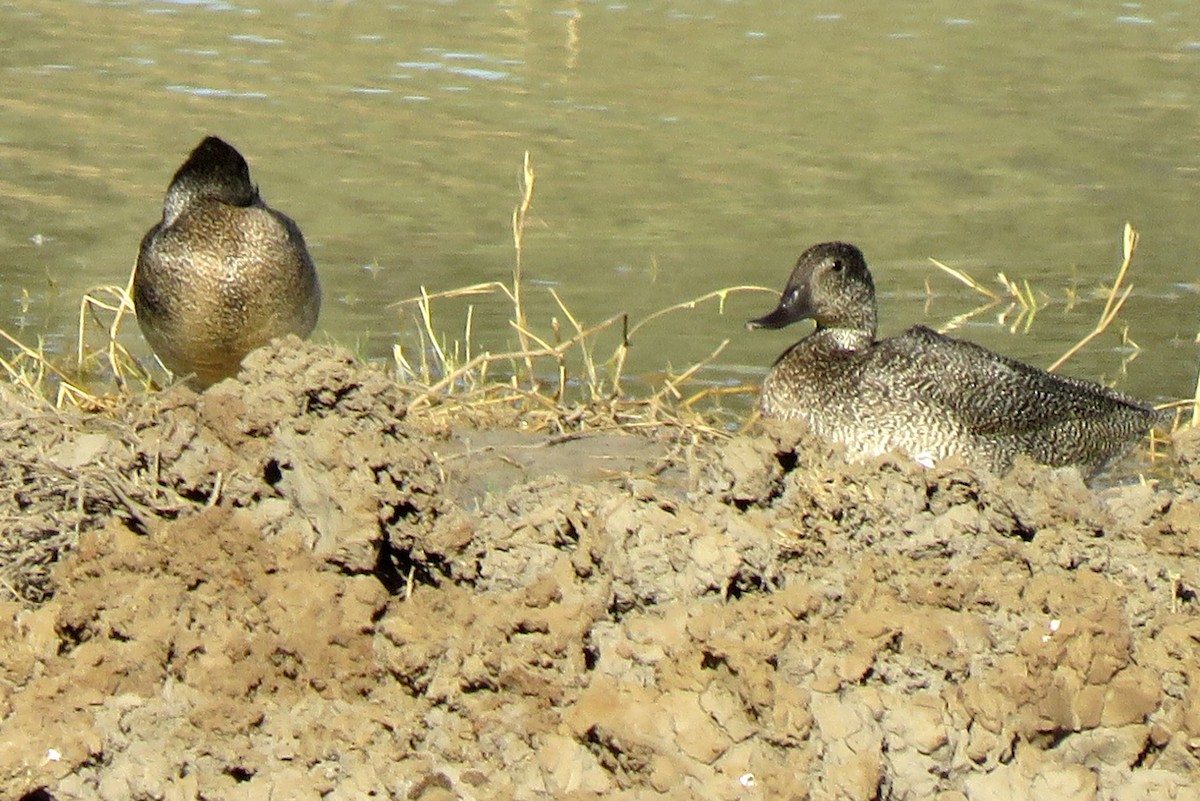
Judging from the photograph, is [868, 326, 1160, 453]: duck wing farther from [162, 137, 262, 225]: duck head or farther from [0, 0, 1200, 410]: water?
[162, 137, 262, 225]: duck head

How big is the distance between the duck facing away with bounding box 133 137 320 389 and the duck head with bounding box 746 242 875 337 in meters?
1.54

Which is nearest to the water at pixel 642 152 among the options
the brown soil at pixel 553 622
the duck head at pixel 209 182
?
the duck head at pixel 209 182

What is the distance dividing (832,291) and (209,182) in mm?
2190

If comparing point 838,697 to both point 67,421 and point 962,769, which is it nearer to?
point 962,769

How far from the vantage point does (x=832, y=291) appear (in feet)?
21.1

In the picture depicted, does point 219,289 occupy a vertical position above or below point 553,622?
below

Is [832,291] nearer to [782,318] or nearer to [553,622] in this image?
[782,318]

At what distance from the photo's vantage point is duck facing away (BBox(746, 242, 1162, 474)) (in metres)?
5.91

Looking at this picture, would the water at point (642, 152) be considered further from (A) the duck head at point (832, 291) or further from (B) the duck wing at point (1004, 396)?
(B) the duck wing at point (1004, 396)

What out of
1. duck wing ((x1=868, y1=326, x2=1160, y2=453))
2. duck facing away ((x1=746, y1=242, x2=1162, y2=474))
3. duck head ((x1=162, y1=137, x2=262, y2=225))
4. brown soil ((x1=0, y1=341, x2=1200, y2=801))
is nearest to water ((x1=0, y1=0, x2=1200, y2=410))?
duck head ((x1=162, y1=137, x2=262, y2=225))

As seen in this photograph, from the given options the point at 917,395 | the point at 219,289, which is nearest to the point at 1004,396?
the point at 917,395

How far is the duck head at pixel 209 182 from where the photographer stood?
7.11 m

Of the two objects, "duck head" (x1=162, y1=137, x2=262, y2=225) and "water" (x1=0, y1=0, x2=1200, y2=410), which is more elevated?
"duck head" (x1=162, y1=137, x2=262, y2=225)

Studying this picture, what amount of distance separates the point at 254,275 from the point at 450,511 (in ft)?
8.83
